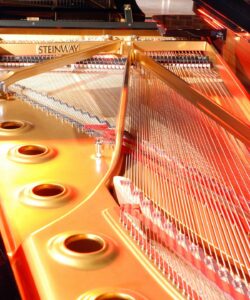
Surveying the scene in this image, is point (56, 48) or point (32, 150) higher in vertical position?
point (56, 48)

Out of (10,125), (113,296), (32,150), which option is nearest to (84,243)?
(113,296)

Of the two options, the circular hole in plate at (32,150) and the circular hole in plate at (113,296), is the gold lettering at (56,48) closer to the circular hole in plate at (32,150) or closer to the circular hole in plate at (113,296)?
the circular hole in plate at (32,150)

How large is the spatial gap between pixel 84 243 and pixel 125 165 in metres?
0.54

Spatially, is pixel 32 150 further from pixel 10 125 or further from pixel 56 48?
pixel 56 48

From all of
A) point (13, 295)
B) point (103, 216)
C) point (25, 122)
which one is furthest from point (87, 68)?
point (103, 216)

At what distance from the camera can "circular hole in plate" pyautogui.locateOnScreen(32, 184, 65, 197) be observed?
166 cm

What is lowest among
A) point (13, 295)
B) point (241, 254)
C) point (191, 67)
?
point (13, 295)

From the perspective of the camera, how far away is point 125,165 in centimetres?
188

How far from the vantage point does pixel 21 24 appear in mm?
3393

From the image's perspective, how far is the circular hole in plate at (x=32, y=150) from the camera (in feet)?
6.47

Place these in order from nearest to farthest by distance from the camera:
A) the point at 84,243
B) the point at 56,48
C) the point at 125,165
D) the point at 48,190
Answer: the point at 84,243 < the point at 48,190 < the point at 125,165 < the point at 56,48

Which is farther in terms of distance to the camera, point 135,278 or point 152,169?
point 152,169

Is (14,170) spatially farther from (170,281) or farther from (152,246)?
(170,281)

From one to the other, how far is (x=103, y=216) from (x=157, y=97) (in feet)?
3.95
